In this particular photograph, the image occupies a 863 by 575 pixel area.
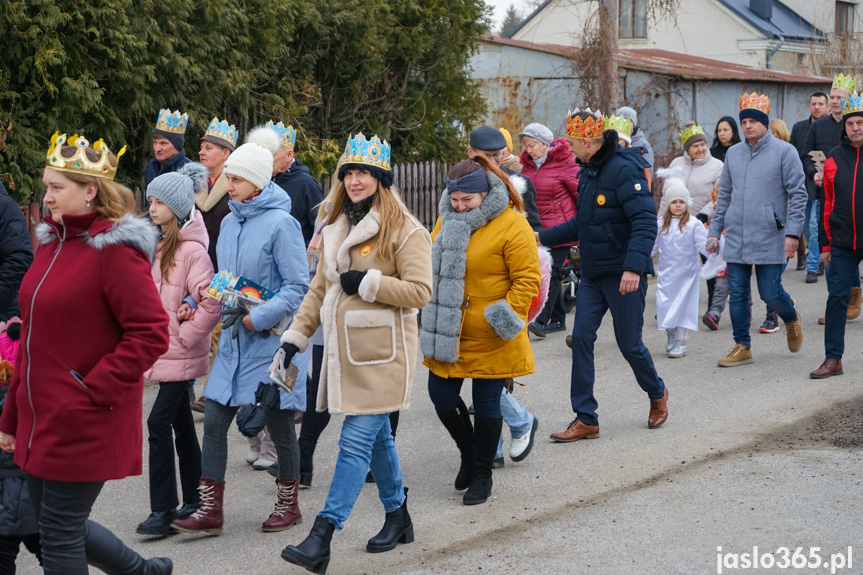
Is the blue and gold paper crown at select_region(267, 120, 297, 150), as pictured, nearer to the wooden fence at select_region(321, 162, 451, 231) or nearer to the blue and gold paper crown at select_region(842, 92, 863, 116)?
the blue and gold paper crown at select_region(842, 92, 863, 116)

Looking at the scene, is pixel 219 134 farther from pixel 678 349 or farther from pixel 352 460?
pixel 678 349

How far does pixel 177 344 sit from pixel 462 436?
1657 mm

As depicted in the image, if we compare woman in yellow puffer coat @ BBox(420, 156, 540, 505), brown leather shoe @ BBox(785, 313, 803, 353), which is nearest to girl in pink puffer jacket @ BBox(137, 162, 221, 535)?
woman in yellow puffer coat @ BBox(420, 156, 540, 505)

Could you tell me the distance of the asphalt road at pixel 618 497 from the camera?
5.02m

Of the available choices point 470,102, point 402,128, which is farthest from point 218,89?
point 470,102

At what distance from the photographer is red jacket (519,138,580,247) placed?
10484mm

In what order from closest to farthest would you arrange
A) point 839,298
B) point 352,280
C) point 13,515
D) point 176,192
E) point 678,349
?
1. point 13,515
2. point 352,280
3. point 176,192
4. point 839,298
5. point 678,349

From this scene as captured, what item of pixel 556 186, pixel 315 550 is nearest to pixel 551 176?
pixel 556 186

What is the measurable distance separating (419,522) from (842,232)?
4.78 m

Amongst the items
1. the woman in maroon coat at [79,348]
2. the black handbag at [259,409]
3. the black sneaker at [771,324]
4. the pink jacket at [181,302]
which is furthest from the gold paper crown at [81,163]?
the black sneaker at [771,324]

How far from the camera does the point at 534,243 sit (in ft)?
19.1

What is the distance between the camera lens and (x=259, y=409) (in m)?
5.65

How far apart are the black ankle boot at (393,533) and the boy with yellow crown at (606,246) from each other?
2.04 metres

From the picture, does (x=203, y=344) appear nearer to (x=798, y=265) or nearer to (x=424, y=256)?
(x=424, y=256)
